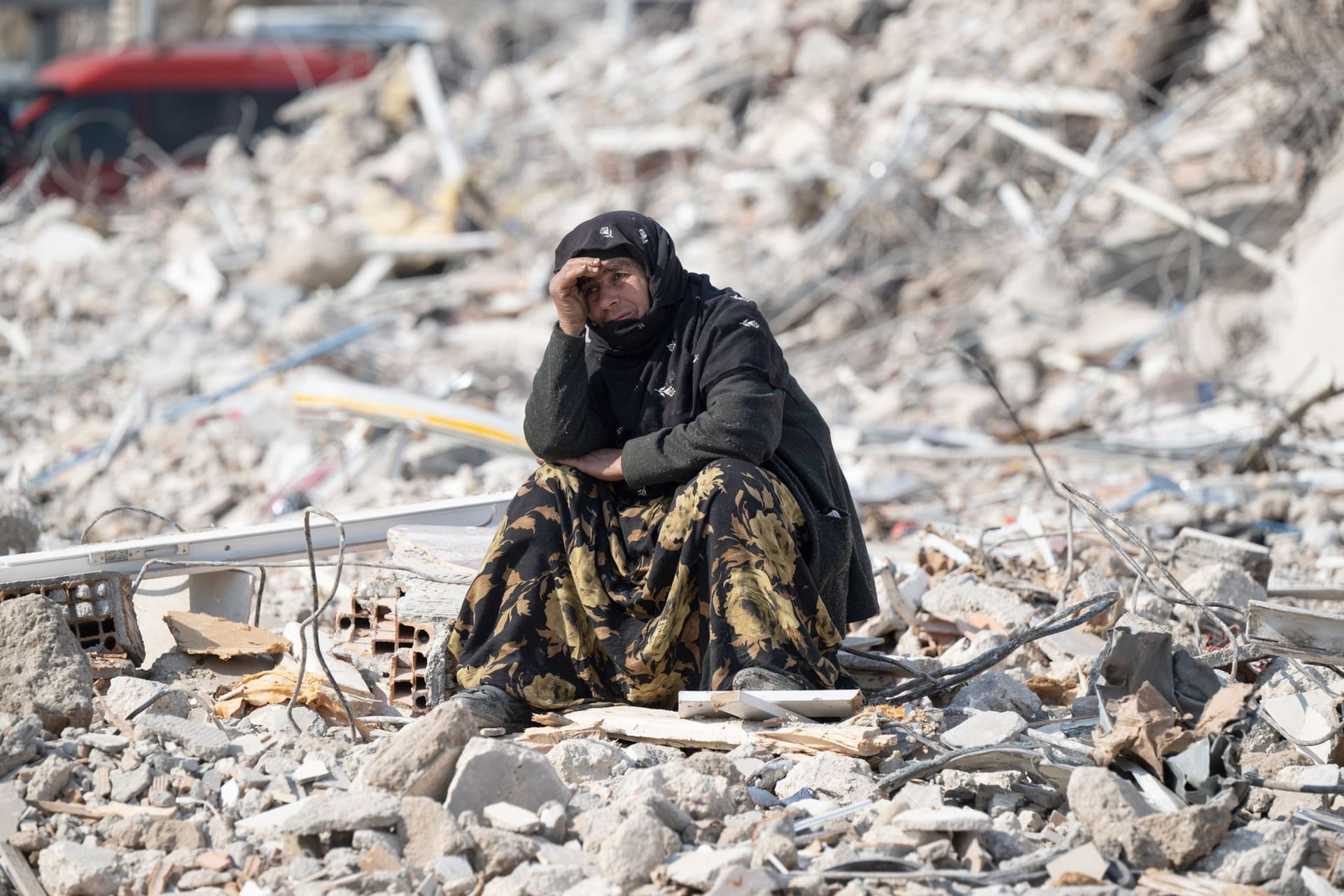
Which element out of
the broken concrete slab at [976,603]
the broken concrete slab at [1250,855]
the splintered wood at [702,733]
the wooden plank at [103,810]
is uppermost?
the wooden plank at [103,810]

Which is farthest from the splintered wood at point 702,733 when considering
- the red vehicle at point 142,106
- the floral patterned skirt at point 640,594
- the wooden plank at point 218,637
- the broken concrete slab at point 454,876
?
the red vehicle at point 142,106

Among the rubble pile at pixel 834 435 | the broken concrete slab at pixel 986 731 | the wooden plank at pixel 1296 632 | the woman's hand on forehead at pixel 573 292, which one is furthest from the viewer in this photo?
the woman's hand on forehead at pixel 573 292

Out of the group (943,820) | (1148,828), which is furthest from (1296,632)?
(943,820)

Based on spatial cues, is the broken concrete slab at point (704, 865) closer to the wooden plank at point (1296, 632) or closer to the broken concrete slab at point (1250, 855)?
the broken concrete slab at point (1250, 855)

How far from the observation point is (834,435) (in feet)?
23.9

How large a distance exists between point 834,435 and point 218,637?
161 inches

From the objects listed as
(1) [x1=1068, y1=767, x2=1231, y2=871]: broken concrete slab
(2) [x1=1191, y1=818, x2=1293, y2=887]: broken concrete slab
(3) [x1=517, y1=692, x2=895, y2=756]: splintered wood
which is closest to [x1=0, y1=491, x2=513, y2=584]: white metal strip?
(3) [x1=517, y1=692, x2=895, y2=756]: splintered wood

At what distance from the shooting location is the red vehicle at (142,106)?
46.9 feet

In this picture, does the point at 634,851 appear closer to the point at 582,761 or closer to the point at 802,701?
the point at 582,761

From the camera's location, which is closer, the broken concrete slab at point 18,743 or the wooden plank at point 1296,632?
the broken concrete slab at point 18,743

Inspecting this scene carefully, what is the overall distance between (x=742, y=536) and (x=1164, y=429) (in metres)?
4.50

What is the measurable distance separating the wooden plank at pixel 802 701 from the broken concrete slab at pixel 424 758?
0.51 meters

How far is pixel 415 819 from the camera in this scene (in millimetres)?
2625

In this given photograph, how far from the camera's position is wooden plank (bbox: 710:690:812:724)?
10.1ft
